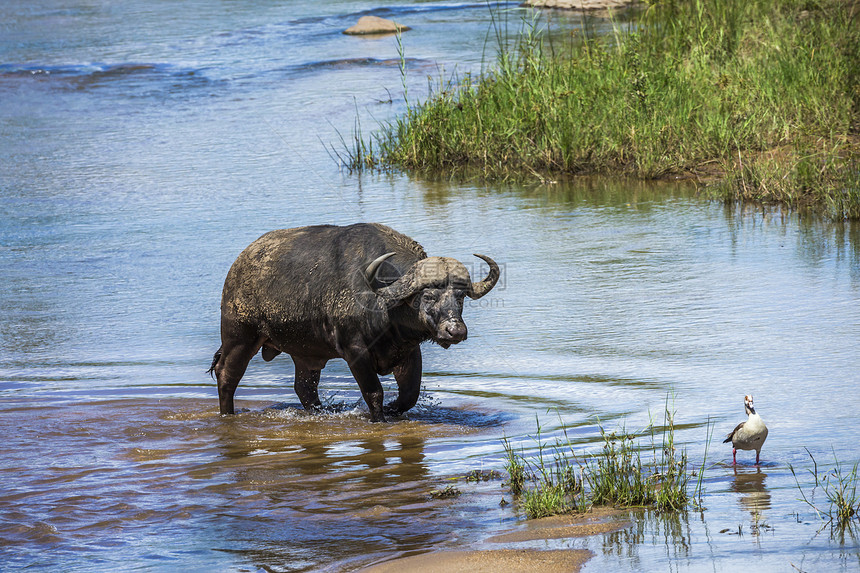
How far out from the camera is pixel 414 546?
530 centimetres

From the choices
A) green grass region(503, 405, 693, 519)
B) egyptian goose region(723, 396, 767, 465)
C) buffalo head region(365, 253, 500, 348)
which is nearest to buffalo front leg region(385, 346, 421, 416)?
buffalo head region(365, 253, 500, 348)

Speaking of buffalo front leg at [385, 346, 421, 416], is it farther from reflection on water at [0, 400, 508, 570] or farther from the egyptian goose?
the egyptian goose

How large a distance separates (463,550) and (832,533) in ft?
5.13

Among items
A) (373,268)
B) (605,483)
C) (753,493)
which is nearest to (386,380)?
(373,268)

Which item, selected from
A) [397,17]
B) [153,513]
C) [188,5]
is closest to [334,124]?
[153,513]

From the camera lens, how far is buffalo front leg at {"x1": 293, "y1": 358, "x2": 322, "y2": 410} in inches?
324

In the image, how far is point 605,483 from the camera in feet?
18.1

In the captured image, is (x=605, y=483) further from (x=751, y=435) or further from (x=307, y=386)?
(x=307, y=386)

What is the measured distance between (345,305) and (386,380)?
4.73ft

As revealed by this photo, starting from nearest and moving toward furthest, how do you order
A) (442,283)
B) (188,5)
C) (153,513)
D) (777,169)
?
(153,513)
(442,283)
(777,169)
(188,5)

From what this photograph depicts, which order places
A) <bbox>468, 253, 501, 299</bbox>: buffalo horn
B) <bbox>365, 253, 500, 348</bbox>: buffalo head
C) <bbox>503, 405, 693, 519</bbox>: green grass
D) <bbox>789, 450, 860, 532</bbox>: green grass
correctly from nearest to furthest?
<bbox>789, 450, 860, 532</bbox>: green grass < <bbox>503, 405, 693, 519</bbox>: green grass < <bbox>365, 253, 500, 348</bbox>: buffalo head < <bbox>468, 253, 501, 299</bbox>: buffalo horn

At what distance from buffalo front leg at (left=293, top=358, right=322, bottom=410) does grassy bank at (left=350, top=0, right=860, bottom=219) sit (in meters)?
6.34

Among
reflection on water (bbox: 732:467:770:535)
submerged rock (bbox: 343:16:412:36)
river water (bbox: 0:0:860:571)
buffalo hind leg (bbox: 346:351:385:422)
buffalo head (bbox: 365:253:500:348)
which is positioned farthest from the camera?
submerged rock (bbox: 343:16:412:36)

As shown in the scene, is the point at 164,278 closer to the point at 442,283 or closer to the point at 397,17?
the point at 442,283
